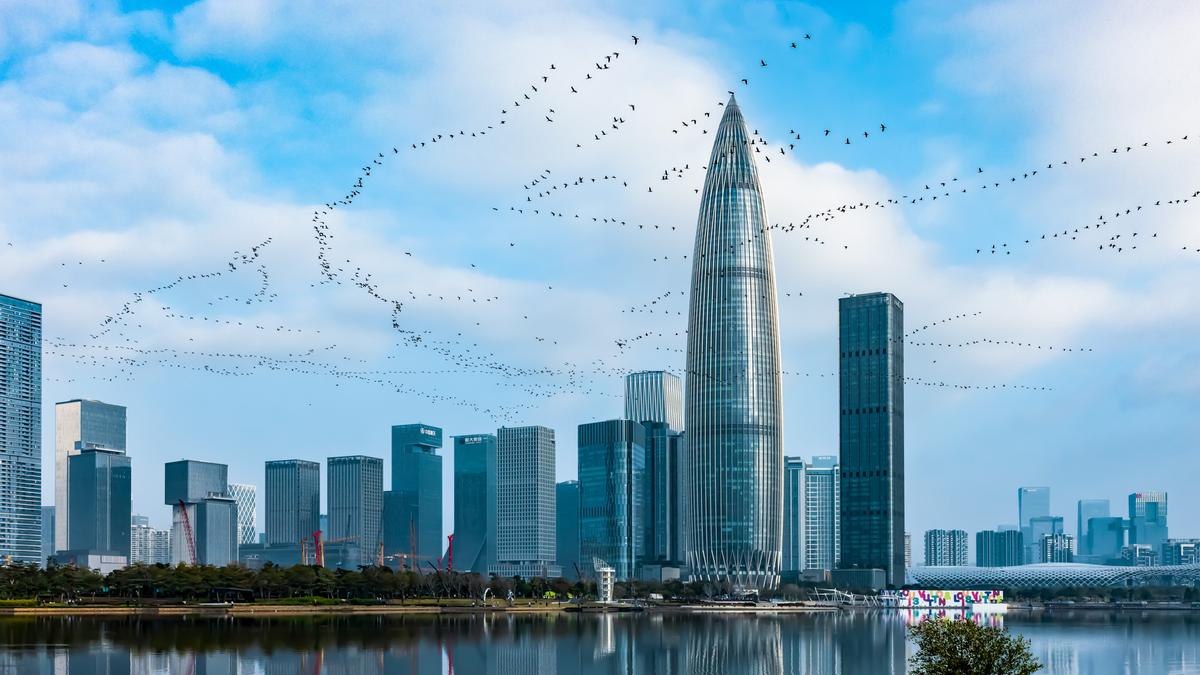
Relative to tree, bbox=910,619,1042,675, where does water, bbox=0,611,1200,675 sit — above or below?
below

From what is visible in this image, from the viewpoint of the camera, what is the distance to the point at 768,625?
192000 mm

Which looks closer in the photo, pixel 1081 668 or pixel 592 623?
pixel 1081 668

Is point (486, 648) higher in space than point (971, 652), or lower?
lower

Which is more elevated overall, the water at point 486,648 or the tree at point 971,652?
the tree at point 971,652

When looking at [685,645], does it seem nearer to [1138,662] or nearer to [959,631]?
[1138,662]

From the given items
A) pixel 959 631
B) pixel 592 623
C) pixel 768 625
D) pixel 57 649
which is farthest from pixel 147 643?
pixel 768 625

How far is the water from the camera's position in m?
100

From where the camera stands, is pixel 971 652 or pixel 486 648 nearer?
pixel 971 652

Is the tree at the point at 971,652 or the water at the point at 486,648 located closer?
the tree at the point at 971,652

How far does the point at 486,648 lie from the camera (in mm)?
122062

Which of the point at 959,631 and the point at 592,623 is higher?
the point at 959,631

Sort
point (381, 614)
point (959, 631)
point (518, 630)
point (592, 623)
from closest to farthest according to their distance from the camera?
point (959, 631)
point (518, 630)
point (592, 623)
point (381, 614)

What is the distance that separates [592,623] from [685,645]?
50157mm

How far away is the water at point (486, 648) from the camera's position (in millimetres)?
100375
